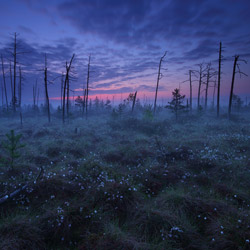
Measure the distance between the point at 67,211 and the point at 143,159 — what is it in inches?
200

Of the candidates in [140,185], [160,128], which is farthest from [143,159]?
[160,128]

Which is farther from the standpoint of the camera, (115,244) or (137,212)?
(137,212)

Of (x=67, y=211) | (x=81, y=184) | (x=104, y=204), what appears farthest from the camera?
(x=81, y=184)

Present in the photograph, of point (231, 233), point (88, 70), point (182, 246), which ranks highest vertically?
point (88, 70)

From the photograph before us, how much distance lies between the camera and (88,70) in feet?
97.6

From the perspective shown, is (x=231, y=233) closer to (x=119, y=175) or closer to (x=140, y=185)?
(x=140, y=185)

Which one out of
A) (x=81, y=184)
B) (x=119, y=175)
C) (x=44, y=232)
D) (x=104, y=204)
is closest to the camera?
(x=44, y=232)

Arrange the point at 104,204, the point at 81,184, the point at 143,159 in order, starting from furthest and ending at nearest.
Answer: the point at 143,159
the point at 81,184
the point at 104,204

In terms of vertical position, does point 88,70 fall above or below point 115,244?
above

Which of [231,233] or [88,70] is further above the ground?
[88,70]

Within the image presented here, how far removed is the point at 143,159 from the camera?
830cm

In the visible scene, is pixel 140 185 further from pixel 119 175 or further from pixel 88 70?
pixel 88 70

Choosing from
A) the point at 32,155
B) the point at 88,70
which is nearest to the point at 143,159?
the point at 32,155

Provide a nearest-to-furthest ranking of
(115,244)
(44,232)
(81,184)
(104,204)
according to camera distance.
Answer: (115,244), (44,232), (104,204), (81,184)
